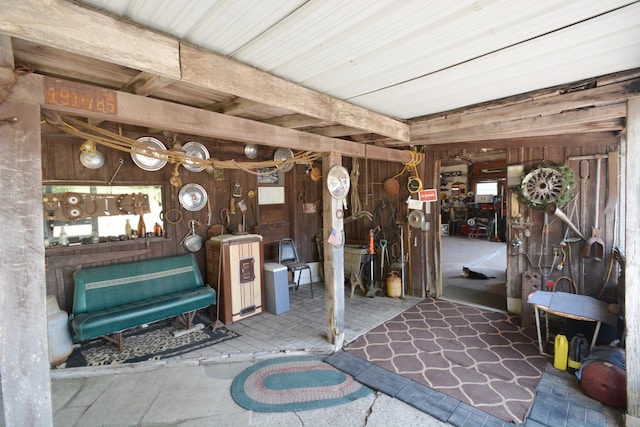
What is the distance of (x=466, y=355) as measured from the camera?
132 inches

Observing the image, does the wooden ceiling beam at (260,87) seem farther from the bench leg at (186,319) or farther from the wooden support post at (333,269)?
the bench leg at (186,319)

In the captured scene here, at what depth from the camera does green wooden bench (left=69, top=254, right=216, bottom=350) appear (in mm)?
3297

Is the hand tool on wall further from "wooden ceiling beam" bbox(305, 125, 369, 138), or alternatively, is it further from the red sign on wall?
"wooden ceiling beam" bbox(305, 125, 369, 138)

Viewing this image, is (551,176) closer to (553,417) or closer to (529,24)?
(553,417)

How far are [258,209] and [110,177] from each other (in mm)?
2187

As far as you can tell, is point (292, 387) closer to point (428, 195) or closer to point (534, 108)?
point (534, 108)

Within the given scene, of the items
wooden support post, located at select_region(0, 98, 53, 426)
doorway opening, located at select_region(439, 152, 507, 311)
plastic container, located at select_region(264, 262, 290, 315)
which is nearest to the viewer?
wooden support post, located at select_region(0, 98, 53, 426)

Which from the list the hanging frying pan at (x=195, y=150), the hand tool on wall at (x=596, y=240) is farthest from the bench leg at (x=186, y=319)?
the hand tool on wall at (x=596, y=240)

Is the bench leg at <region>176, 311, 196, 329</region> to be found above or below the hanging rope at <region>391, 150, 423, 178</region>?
below

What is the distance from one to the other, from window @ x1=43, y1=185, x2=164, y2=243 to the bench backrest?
18.6 inches

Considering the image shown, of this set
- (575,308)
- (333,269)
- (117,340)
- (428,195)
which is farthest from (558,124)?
(117,340)

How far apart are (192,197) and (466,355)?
4011mm

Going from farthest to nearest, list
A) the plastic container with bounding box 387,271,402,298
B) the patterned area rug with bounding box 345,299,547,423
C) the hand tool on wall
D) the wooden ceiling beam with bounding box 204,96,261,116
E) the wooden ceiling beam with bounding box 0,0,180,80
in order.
Result: the plastic container with bounding box 387,271,402,298 → the hand tool on wall → the patterned area rug with bounding box 345,299,547,423 → the wooden ceiling beam with bounding box 204,96,261,116 → the wooden ceiling beam with bounding box 0,0,180,80

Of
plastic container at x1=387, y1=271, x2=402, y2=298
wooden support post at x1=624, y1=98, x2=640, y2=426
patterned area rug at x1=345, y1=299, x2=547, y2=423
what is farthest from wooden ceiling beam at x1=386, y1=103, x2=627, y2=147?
plastic container at x1=387, y1=271, x2=402, y2=298
